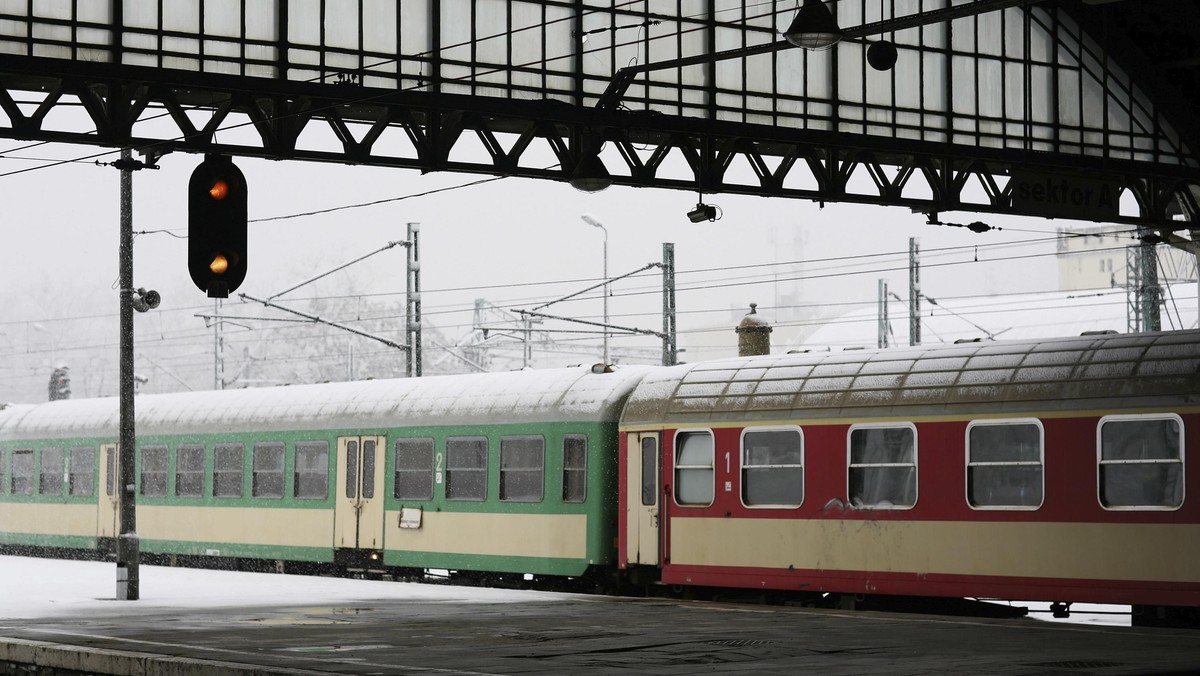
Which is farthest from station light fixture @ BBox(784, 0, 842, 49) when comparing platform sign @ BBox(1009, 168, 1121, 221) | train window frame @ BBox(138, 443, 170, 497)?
train window frame @ BBox(138, 443, 170, 497)

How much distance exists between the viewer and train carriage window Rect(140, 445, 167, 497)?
30.9 metres

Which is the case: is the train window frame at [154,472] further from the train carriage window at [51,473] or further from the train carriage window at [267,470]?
the train carriage window at [267,470]

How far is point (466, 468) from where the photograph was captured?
80.2ft

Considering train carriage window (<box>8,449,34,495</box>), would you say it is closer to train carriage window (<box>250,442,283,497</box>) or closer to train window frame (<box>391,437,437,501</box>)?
train carriage window (<box>250,442,283,497</box>)

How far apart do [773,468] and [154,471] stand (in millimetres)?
14817

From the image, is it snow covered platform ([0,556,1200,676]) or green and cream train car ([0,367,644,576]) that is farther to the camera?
green and cream train car ([0,367,644,576])

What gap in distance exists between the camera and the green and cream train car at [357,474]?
22.9 meters

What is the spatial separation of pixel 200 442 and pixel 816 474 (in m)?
13.7

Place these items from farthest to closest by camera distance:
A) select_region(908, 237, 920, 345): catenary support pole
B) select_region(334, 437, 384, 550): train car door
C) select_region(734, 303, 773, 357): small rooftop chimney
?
select_region(908, 237, 920, 345): catenary support pole
select_region(734, 303, 773, 357): small rooftop chimney
select_region(334, 437, 384, 550): train car door

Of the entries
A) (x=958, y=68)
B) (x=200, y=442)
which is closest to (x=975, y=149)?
(x=958, y=68)

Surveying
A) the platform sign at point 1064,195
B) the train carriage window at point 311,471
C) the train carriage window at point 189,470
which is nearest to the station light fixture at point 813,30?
the platform sign at point 1064,195

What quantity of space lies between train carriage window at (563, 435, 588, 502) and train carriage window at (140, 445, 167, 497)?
1074cm

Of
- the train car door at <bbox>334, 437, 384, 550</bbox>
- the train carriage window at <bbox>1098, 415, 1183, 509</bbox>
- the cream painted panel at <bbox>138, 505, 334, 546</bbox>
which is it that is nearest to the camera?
the train carriage window at <bbox>1098, 415, 1183, 509</bbox>

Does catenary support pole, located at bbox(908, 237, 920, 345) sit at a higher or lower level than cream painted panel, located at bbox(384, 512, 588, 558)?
higher
